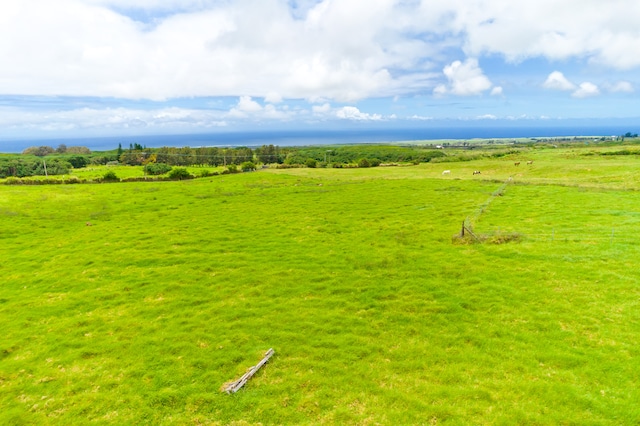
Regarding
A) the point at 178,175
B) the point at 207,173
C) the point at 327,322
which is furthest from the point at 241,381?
the point at 207,173

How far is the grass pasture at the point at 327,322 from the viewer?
1046 cm

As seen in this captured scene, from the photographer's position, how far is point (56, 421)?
33.3ft

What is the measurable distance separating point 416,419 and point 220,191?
53.0 meters

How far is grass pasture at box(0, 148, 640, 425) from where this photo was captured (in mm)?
10461

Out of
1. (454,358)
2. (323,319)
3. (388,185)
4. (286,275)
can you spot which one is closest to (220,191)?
(388,185)

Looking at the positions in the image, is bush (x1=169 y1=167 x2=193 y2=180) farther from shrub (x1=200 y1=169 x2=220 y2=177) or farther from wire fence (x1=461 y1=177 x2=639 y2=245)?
wire fence (x1=461 y1=177 x2=639 y2=245)

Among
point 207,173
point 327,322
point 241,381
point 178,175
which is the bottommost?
point 241,381

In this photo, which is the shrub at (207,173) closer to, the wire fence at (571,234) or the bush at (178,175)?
the bush at (178,175)

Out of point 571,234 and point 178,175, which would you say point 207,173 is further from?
point 571,234

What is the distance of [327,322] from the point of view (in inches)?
605

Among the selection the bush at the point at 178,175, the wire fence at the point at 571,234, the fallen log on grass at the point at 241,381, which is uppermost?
the bush at the point at 178,175

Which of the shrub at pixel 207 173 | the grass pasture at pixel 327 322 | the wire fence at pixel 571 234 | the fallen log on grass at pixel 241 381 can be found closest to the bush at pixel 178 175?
the shrub at pixel 207 173

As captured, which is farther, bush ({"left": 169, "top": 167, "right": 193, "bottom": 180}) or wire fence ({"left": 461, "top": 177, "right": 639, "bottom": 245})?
bush ({"left": 169, "top": 167, "right": 193, "bottom": 180})

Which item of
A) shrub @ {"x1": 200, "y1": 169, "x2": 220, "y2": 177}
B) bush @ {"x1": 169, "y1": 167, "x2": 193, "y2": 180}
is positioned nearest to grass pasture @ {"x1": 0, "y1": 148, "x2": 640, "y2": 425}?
bush @ {"x1": 169, "y1": 167, "x2": 193, "y2": 180}
